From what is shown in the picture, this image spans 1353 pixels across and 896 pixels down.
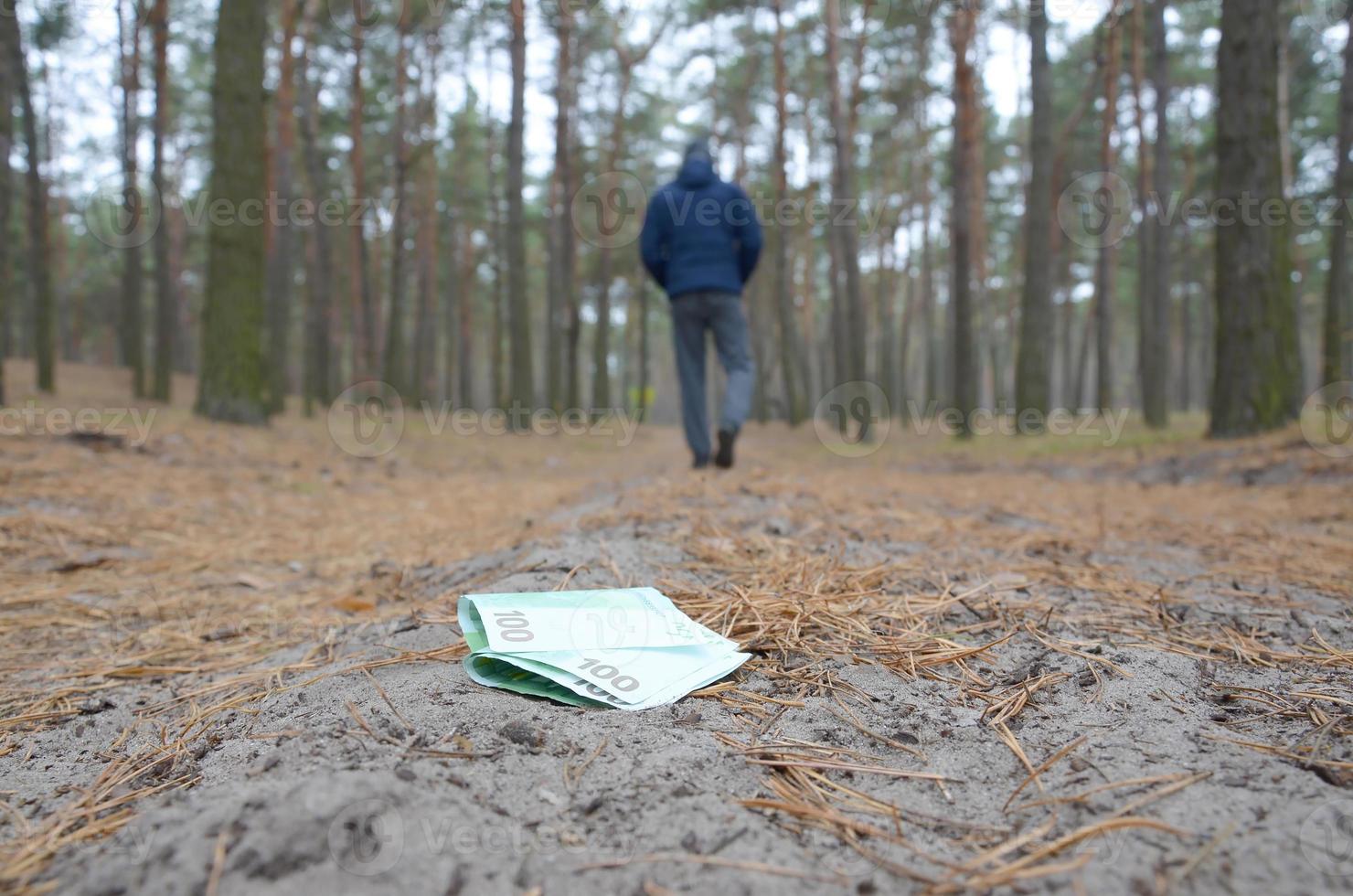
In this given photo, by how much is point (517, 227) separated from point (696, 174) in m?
7.25

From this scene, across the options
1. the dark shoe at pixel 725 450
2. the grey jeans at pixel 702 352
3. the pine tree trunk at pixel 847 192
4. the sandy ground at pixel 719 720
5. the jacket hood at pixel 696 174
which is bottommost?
the sandy ground at pixel 719 720

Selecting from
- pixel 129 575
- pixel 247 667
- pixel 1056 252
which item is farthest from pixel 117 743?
pixel 1056 252

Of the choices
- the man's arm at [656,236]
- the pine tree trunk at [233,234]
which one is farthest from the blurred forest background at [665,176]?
the man's arm at [656,236]

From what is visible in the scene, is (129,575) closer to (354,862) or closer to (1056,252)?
(354,862)

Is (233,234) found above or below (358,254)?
below

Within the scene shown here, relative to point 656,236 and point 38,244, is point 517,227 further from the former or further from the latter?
point 656,236

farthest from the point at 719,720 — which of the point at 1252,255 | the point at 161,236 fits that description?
the point at 161,236

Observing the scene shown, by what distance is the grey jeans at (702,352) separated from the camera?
4.93 metres

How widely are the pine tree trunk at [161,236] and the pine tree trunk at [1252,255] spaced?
1134 cm

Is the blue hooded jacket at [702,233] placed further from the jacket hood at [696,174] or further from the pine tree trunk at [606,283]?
the pine tree trunk at [606,283]

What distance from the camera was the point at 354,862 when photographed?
2.72ft

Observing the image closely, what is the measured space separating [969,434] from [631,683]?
375 inches

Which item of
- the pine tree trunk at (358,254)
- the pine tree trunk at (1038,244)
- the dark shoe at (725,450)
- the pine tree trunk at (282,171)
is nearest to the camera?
the dark shoe at (725,450)

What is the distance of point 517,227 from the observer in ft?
38.0
